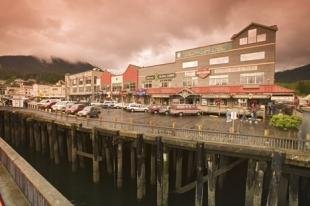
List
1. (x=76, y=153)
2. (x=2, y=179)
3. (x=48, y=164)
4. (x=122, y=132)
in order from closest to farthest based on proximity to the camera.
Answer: (x=2, y=179), (x=122, y=132), (x=76, y=153), (x=48, y=164)

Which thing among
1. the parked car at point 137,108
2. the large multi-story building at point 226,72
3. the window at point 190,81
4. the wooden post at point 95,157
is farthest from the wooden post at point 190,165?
the window at point 190,81

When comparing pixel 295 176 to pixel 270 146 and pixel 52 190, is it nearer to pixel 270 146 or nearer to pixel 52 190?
pixel 270 146

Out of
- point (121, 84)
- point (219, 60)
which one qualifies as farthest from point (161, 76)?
point (121, 84)

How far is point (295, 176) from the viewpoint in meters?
14.0

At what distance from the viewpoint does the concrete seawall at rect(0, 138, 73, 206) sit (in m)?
4.45

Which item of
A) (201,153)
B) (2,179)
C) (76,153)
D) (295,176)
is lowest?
(76,153)

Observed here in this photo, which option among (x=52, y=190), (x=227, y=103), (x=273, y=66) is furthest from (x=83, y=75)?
(x=52, y=190)

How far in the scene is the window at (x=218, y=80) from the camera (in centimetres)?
5533

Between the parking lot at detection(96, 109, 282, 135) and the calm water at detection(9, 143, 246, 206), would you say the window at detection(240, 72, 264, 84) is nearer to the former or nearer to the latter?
the parking lot at detection(96, 109, 282, 135)

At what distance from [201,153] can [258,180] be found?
3.25 meters

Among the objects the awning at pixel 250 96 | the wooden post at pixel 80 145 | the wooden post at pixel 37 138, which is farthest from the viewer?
the awning at pixel 250 96

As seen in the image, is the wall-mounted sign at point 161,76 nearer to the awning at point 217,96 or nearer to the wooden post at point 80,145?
the awning at point 217,96

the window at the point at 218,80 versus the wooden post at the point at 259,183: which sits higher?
the window at the point at 218,80

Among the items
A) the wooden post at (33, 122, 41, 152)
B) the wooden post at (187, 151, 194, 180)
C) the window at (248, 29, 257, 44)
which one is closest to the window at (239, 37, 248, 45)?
the window at (248, 29, 257, 44)
